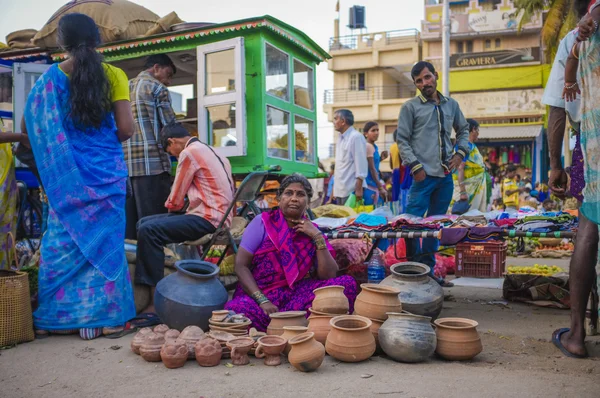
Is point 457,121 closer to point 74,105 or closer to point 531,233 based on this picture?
point 531,233

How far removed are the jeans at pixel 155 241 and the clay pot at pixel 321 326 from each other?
143 centimetres

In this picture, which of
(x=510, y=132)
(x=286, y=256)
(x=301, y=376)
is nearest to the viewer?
(x=301, y=376)

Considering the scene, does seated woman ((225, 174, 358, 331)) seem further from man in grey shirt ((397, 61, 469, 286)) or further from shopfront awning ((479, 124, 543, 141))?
shopfront awning ((479, 124, 543, 141))

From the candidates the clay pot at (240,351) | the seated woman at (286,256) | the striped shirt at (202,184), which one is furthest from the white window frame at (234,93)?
the clay pot at (240,351)

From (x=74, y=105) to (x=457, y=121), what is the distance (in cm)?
348

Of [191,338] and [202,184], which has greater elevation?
[202,184]

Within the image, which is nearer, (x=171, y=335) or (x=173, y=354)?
(x=173, y=354)

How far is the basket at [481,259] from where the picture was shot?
5547 millimetres

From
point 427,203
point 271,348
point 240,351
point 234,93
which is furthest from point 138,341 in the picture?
point 234,93

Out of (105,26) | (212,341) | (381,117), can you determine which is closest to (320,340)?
(212,341)

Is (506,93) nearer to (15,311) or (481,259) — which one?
(481,259)

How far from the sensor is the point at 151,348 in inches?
117

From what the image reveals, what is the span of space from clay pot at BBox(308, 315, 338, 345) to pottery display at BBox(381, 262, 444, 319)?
582mm

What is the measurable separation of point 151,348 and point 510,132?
2055cm
